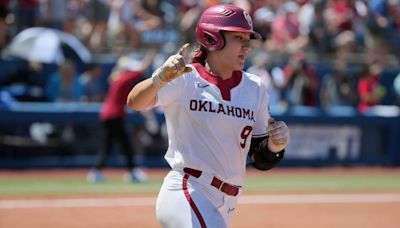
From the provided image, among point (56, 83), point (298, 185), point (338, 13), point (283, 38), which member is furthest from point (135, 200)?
point (338, 13)

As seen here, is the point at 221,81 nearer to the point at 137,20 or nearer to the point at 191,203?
the point at 191,203

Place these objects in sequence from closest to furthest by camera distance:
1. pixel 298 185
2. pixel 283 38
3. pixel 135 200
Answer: pixel 135 200
pixel 298 185
pixel 283 38

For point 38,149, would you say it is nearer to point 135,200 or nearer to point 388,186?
point 135,200

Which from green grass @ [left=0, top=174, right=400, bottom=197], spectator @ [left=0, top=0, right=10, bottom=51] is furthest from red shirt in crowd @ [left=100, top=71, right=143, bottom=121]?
spectator @ [left=0, top=0, right=10, bottom=51]

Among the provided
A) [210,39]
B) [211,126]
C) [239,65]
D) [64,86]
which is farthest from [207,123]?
[64,86]

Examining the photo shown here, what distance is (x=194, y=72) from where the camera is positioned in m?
5.09

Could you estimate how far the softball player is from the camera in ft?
16.1

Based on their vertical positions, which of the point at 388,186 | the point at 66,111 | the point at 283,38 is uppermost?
the point at 283,38

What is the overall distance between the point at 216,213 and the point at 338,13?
1508cm

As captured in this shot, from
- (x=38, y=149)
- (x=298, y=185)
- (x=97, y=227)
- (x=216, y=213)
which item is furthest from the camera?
(x=38, y=149)

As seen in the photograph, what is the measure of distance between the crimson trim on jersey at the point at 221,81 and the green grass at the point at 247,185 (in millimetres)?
7727

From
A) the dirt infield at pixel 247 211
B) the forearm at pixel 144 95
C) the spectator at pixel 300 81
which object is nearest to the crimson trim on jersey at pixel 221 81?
the forearm at pixel 144 95

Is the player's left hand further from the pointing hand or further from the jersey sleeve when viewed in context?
the pointing hand

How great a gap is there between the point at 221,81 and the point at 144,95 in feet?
1.94
